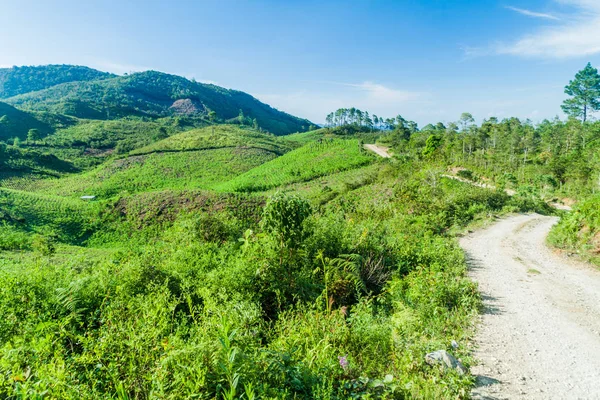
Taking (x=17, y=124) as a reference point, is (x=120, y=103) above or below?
above

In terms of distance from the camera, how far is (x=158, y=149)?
227ft

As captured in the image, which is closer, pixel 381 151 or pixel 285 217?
pixel 285 217

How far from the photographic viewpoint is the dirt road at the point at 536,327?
4316 mm

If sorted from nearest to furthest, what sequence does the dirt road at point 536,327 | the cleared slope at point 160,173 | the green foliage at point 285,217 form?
the dirt road at point 536,327 < the green foliage at point 285,217 < the cleared slope at point 160,173

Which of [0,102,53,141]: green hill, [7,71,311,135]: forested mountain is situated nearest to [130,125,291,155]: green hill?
[0,102,53,141]: green hill

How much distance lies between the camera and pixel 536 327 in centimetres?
594

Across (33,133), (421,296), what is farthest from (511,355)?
(33,133)

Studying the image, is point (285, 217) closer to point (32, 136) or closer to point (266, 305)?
point (266, 305)

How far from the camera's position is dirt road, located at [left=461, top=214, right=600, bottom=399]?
432 centimetres

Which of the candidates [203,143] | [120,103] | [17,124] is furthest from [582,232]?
[120,103]

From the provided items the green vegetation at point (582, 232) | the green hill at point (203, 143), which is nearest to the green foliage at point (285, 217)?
the green vegetation at point (582, 232)

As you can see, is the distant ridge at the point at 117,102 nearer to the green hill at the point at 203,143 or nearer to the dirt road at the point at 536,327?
the green hill at the point at 203,143

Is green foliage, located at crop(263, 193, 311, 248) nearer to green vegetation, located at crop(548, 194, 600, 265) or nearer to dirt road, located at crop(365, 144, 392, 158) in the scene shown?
green vegetation, located at crop(548, 194, 600, 265)

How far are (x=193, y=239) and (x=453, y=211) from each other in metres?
14.1
